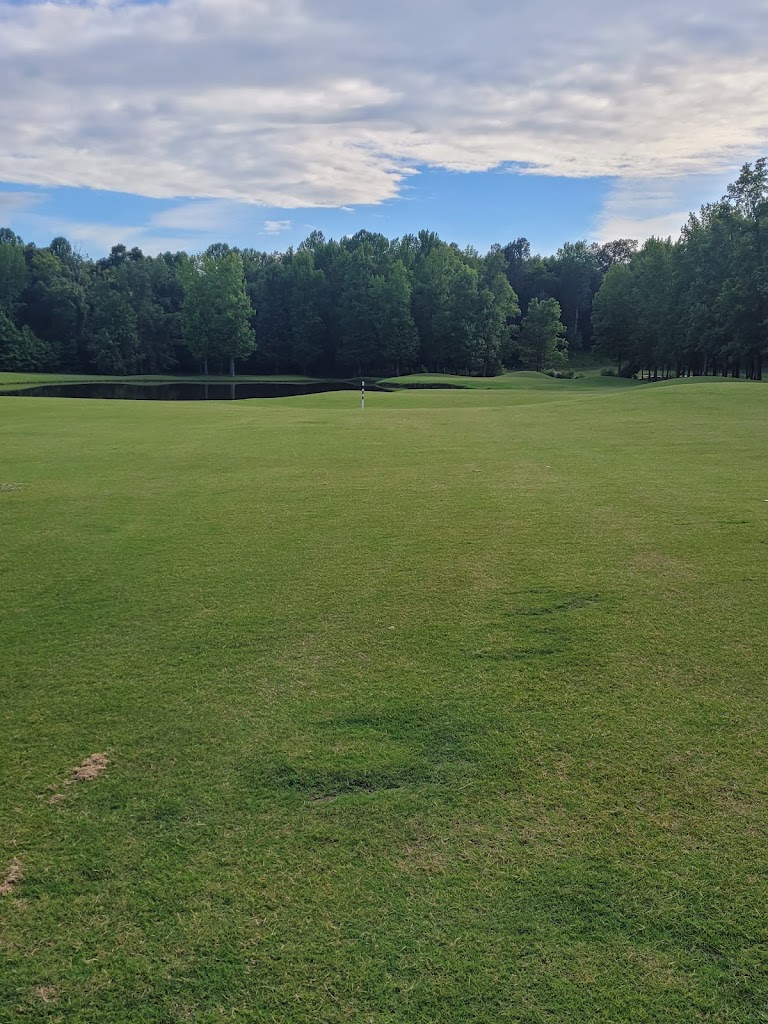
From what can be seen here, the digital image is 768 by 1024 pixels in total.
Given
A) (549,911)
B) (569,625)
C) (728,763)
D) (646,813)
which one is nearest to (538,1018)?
(549,911)

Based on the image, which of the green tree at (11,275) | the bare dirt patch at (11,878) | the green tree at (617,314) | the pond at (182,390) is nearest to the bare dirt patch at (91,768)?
the bare dirt patch at (11,878)

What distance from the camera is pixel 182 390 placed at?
210 feet

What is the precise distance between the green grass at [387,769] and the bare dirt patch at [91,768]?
5cm

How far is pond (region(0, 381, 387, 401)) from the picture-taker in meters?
54.4

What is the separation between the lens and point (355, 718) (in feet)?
14.7

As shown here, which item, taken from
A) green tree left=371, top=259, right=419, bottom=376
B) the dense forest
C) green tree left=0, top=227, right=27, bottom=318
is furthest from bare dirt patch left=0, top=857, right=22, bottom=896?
green tree left=0, top=227, right=27, bottom=318

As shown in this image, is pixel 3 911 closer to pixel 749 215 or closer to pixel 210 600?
pixel 210 600

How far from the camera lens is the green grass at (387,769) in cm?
276

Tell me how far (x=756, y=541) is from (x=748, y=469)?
4.87 meters

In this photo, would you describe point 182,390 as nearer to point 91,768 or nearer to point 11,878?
point 91,768

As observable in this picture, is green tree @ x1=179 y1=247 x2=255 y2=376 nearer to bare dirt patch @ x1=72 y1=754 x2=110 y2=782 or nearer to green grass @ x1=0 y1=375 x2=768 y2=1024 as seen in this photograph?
green grass @ x1=0 y1=375 x2=768 y2=1024

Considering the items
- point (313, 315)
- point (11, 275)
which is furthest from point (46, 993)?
point (11, 275)

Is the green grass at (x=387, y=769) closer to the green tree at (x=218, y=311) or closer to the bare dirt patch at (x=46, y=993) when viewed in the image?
the bare dirt patch at (x=46, y=993)

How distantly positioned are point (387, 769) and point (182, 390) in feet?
208
